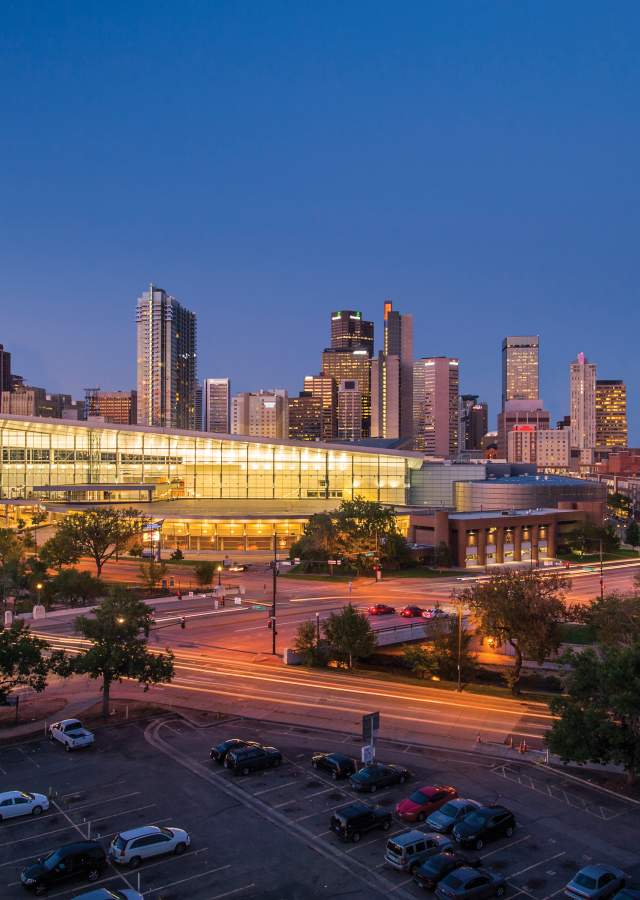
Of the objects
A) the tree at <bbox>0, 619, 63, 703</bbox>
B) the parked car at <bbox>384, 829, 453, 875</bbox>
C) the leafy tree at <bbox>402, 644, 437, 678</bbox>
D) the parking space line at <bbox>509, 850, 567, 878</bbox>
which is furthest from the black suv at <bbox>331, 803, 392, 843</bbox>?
the leafy tree at <bbox>402, 644, 437, 678</bbox>

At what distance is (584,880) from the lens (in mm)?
21125

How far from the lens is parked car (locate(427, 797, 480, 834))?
24.6 metres

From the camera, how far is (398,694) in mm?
41938

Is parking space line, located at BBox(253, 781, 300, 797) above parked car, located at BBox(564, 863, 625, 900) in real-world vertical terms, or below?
below

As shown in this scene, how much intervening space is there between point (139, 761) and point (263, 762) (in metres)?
5.24

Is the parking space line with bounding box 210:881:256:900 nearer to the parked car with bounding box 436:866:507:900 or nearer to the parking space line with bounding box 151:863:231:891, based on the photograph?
the parking space line with bounding box 151:863:231:891

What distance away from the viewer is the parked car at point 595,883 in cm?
2069

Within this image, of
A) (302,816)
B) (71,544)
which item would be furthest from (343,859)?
(71,544)

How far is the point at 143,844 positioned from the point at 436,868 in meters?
8.81

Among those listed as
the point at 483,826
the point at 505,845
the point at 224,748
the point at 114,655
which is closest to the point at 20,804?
the point at 224,748

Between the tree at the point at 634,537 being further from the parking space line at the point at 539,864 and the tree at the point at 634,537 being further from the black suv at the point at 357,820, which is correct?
the black suv at the point at 357,820

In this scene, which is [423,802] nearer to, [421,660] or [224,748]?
[224,748]

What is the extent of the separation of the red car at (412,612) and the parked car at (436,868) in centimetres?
3837

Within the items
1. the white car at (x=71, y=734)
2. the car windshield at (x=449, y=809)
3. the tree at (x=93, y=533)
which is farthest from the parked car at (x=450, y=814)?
the tree at (x=93, y=533)
